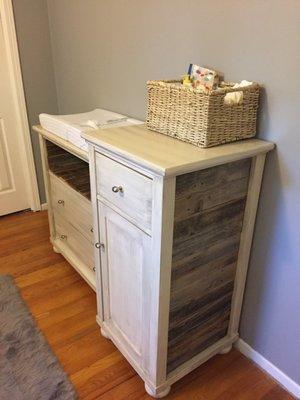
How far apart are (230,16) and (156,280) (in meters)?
0.89

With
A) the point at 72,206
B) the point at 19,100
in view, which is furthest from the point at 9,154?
the point at 72,206

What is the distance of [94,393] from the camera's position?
129 centimetres

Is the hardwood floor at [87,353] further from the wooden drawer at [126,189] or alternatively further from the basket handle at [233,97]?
the basket handle at [233,97]

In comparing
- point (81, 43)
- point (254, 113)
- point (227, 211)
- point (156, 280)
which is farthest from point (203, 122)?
point (81, 43)

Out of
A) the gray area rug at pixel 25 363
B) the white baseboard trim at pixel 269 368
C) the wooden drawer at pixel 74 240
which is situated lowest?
the gray area rug at pixel 25 363

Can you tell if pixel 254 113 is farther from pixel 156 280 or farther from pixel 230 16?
pixel 156 280

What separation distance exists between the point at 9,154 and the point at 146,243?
71.2 inches

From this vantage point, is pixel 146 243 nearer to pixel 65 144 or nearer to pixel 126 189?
pixel 126 189

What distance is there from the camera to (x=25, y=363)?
1.40m

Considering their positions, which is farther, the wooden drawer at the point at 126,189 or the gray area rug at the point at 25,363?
the gray area rug at the point at 25,363

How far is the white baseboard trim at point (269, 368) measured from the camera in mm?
1287

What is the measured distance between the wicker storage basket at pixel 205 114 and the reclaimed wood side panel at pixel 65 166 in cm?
79

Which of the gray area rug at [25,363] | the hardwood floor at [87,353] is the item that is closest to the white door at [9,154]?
the hardwood floor at [87,353]

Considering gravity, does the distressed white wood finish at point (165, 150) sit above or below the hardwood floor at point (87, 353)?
above
